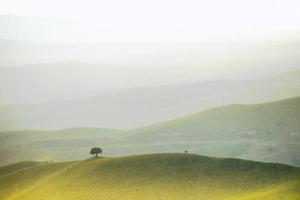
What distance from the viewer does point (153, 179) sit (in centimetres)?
10162

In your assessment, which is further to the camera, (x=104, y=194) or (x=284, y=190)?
(x=104, y=194)

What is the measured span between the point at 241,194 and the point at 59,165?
4333cm

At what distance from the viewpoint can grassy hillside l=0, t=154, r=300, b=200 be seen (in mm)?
91787

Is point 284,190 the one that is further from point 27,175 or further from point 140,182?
point 27,175

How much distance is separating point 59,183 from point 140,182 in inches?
620

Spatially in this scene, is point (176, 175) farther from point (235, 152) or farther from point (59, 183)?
point (235, 152)

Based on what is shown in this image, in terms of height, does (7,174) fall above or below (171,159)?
above

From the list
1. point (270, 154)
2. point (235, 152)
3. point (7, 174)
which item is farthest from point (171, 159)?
point (235, 152)

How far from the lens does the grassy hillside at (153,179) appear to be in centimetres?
9179

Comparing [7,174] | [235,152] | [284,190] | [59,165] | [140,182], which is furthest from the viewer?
[235,152]

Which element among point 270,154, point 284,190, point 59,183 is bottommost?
point 284,190

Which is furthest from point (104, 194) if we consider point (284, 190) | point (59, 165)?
point (284, 190)

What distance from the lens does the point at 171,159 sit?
108062mm

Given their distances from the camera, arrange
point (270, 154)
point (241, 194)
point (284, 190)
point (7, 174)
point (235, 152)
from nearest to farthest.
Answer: point (284, 190)
point (241, 194)
point (7, 174)
point (270, 154)
point (235, 152)
